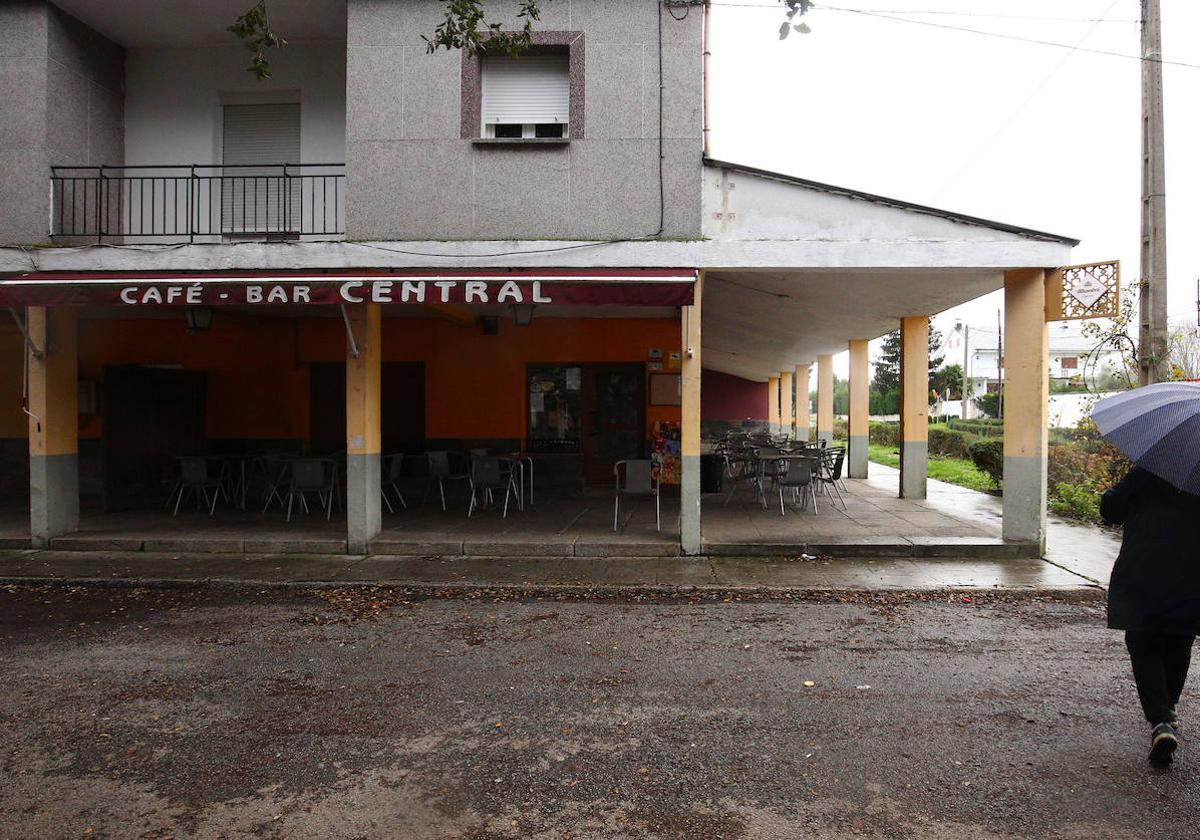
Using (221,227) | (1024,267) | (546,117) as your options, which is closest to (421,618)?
(546,117)

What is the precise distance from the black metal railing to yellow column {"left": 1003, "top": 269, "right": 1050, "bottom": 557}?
8293 mm

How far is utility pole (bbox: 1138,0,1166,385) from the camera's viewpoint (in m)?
8.59

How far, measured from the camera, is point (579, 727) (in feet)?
12.8

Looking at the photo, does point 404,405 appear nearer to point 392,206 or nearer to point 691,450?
point 392,206

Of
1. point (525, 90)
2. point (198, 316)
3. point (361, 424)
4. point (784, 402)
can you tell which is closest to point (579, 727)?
point (361, 424)

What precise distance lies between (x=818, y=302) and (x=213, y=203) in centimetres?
850

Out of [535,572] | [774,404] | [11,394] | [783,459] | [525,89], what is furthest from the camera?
[774,404]

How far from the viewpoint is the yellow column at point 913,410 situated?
1284 centimetres

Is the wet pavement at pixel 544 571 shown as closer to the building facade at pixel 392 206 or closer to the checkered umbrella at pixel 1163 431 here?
the building facade at pixel 392 206

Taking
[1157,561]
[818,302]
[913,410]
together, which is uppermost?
[818,302]

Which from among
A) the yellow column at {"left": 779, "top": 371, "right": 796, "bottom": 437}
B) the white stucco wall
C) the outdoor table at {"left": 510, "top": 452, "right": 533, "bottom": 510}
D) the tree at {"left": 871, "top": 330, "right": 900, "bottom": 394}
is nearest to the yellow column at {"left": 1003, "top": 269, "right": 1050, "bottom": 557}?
the outdoor table at {"left": 510, "top": 452, "right": 533, "bottom": 510}

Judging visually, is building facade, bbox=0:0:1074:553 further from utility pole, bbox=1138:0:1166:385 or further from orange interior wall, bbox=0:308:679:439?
utility pole, bbox=1138:0:1166:385

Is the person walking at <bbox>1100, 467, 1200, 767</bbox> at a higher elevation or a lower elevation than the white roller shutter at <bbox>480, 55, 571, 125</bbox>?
lower

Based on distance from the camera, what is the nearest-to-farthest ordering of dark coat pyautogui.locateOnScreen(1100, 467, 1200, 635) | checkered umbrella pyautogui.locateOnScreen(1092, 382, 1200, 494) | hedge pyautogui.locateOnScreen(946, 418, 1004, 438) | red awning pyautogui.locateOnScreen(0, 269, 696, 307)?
checkered umbrella pyautogui.locateOnScreen(1092, 382, 1200, 494) → dark coat pyautogui.locateOnScreen(1100, 467, 1200, 635) → red awning pyautogui.locateOnScreen(0, 269, 696, 307) → hedge pyautogui.locateOnScreen(946, 418, 1004, 438)
